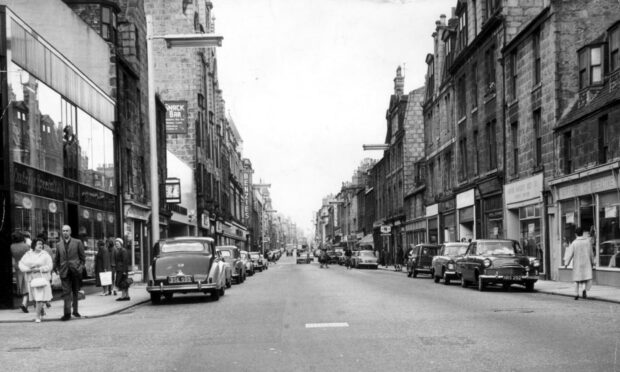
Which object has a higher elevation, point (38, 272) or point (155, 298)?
point (38, 272)

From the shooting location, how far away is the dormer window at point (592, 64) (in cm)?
2577

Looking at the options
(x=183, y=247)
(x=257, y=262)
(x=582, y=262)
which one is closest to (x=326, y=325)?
(x=582, y=262)

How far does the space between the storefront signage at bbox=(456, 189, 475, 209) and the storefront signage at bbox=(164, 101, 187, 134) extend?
17.8 metres

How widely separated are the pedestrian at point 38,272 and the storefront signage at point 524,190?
66.4 ft

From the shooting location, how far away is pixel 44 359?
9.83 metres

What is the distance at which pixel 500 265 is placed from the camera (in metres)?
22.7

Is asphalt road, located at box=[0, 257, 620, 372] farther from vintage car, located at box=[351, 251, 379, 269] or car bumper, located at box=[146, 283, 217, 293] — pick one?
vintage car, located at box=[351, 251, 379, 269]

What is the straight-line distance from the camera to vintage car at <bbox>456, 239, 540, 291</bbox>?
22.6 metres

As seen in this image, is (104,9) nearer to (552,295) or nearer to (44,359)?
(552,295)

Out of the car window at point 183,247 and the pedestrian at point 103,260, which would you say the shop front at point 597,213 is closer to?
the car window at point 183,247

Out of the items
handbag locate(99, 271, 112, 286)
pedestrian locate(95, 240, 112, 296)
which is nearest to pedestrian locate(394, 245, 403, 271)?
pedestrian locate(95, 240, 112, 296)

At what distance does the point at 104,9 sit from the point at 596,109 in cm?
1988

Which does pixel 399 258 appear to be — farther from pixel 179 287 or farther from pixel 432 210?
pixel 179 287

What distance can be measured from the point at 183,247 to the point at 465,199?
76.7 ft
